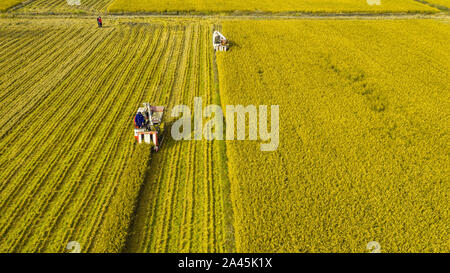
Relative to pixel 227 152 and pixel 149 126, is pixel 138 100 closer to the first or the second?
pixel 149 126

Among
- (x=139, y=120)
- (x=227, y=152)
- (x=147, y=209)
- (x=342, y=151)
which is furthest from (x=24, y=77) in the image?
(x=342, y=151)

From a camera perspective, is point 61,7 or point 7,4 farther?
point 61,7

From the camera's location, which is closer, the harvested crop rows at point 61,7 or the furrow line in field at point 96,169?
the furrow line in field at point 96,169

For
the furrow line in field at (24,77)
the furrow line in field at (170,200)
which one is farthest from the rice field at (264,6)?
the furrow line in field at (170,200)

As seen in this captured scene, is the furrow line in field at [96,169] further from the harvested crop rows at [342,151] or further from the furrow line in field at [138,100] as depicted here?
the harvested crop rows at [342,151]

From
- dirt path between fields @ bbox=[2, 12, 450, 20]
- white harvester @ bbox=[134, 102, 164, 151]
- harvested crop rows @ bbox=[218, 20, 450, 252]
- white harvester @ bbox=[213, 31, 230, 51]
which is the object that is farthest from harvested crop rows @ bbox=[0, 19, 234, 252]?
dirt path between fields @ bbox=[2, 12, 450, 20]

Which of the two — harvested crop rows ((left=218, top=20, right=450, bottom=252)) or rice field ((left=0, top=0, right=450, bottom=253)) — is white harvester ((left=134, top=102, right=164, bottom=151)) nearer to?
rice field ((left=0, top=0, right=450, bottom=253))
